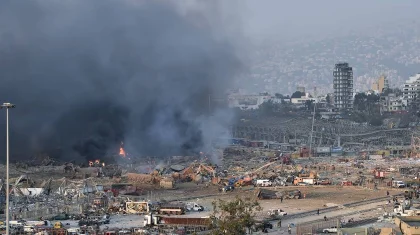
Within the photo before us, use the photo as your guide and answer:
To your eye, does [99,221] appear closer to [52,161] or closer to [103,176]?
[103,176]

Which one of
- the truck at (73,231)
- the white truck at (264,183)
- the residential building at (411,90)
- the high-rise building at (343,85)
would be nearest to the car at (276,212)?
the truck at (73,231)

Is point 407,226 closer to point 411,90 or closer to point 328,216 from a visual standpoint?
point 328,216

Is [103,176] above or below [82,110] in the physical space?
below

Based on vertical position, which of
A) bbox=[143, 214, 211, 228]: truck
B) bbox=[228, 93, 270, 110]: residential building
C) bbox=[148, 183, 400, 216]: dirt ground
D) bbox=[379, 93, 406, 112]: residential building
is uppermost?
bbox=[228, 93, 270, 110]: residential building

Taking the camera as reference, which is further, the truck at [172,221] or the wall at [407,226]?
the truck at [172,221]

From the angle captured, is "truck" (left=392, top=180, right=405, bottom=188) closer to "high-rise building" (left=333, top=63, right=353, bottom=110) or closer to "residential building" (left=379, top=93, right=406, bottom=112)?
"residential building" (left=379, top=93, right=406, bottom=112)

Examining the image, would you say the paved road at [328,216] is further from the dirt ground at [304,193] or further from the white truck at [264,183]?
the white truck at [264,183]

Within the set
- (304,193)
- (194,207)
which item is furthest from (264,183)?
(194,207)

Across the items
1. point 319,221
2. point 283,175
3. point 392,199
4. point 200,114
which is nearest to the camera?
point 319,221

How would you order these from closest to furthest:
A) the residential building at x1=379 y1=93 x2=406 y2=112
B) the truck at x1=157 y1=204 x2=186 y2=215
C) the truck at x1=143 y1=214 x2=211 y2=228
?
the truck at x1=143 y1=214 x2=211 y2=228 → the truck at x1=157 y1=204 x2=186 y2=215 → the residential building at x1=379 y1=93 x2=406 y2=112

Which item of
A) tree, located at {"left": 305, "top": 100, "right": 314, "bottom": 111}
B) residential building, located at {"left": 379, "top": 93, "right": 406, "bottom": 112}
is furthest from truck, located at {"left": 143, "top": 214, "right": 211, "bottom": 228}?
tree, located at {"left": 305, "top": 100, "right": 314, "bottom": 111}

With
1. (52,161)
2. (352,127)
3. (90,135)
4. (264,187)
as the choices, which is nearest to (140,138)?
(90,135)
